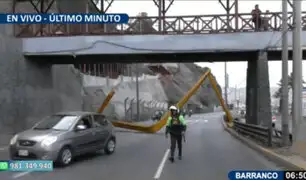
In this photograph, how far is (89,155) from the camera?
17.2m

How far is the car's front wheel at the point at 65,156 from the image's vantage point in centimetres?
1383

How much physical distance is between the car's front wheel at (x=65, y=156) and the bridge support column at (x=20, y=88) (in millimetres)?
11524

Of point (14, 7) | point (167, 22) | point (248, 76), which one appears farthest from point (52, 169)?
point (248, 76)

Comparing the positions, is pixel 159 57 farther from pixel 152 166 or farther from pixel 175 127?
pixel 152 166

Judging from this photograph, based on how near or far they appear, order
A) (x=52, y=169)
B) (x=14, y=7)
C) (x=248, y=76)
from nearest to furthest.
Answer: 1. (x=52, y=169)
2. (x=14, y=7)
3. (x=248, y=76)

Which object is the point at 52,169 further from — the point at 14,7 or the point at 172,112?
the point at 14,7

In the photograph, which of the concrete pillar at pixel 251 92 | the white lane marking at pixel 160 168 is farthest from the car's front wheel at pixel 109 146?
the concrete pillar at pixel 251 92

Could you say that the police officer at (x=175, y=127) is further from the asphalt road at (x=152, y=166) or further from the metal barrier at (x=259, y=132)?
the metal barrier at (x=259, y=132)

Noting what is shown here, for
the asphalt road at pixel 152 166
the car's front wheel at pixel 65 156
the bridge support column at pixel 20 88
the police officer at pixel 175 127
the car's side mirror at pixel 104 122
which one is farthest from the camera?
the bridge support column at pixel 20 88

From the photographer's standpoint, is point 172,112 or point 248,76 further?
point 248,76

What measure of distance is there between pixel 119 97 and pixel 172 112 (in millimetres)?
44664

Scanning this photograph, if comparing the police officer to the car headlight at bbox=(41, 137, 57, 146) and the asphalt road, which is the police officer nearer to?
the asphalt road

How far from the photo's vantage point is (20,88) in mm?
27125

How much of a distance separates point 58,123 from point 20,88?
12.9 m
